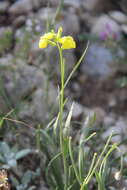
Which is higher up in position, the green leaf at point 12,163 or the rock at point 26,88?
the rock at point 26,88

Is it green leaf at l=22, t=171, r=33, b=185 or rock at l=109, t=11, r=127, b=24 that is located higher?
rock at l=109, t=11, r=127, b=24

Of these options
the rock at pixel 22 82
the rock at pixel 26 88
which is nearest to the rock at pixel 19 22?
the rock at pixel 26 88

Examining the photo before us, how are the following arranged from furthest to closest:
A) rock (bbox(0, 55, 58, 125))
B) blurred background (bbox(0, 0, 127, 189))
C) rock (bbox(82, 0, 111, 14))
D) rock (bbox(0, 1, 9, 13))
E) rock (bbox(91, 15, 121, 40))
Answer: rock (bbox(82, 0, 111, 14)), rock (bbox(0, 1, 9, 13)), rock (bbox(91, 15, 121, 40)), blurred background (bbox(0, 0, 127, 189)), rock (bbox(0, 55, 58, 125))

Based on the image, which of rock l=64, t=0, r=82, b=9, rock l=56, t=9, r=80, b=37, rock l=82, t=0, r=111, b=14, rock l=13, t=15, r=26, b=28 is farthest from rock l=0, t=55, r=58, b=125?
rock l=82, t=0, r=111, b=14

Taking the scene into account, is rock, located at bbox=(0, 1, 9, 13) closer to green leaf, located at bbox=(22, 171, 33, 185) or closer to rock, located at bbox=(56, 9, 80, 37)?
rock, located at bbox=(56, 9, 80, 37)

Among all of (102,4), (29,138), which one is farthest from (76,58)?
(29,138)

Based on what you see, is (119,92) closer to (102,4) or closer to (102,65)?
(102,65)

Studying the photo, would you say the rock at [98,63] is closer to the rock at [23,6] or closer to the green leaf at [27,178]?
the rock at [23,6]
